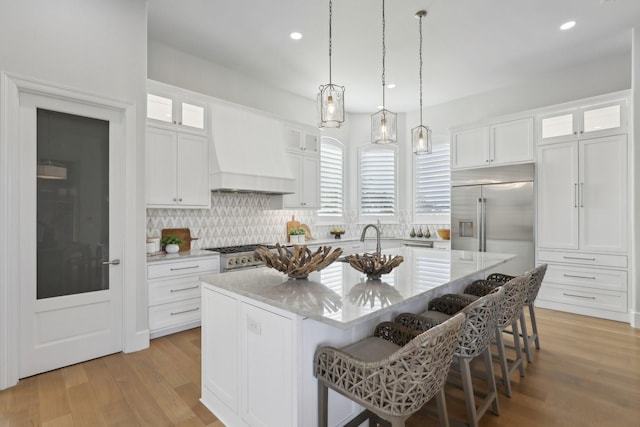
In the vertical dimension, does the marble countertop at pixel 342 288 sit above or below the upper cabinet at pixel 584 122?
below

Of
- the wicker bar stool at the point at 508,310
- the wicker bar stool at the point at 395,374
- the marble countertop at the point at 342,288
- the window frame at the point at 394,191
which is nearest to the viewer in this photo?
the wicker bar stool at the point at 395,374

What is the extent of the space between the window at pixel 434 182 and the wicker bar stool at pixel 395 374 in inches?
191

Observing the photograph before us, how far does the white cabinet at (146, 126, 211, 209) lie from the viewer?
357 cm

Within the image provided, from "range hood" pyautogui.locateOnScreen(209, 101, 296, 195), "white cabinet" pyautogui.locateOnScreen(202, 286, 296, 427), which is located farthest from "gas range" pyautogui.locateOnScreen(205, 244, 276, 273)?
"white cabinet" pyautogui.locateOnScreen(202, 286, 296, 427)

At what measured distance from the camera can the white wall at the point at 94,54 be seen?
2.51 m

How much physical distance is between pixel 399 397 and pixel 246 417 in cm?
101

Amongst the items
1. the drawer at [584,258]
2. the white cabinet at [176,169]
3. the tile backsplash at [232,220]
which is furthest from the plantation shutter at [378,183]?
the white cabinet at [176,169]

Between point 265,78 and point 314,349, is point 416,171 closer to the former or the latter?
point 265,78

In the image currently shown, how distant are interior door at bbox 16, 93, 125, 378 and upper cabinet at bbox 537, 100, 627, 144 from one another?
5.29 meters

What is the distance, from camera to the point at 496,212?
480cm

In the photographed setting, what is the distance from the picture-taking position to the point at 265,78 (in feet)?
16.2

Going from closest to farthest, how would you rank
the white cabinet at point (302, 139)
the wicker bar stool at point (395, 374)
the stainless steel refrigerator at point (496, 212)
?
the wicker bar stool at point (395, 374) → the stainless steel refrigerator at point (496, 212) → the white cabinet at point (302, 139)

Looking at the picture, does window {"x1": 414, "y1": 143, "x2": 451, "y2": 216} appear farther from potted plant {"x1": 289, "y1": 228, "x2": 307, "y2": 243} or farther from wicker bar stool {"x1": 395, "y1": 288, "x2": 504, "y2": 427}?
wicker bar stool {"x1": 395, "y1": 288, "x2": 504, "y2": 427}

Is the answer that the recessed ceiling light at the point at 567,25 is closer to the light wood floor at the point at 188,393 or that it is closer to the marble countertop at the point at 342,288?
the marble countertop at the point at 342,288
